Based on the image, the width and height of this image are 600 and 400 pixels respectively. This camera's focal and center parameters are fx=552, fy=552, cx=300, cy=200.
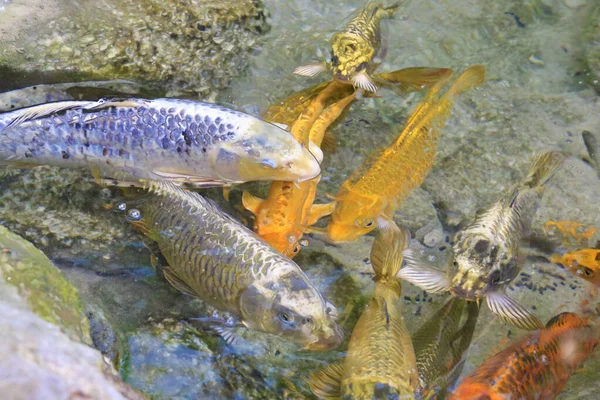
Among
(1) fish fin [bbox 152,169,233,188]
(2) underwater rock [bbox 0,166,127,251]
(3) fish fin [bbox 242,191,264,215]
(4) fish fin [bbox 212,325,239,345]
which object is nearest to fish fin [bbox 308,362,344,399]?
(4) fish fin [bbox 212,325,239,345]

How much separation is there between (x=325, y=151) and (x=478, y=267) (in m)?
1.69

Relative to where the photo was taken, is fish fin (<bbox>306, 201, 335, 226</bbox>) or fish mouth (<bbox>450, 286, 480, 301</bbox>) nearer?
fish mouth (<bbox>450, 286, 480, 301</bbox>)

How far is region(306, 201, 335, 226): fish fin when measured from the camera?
4043 mm

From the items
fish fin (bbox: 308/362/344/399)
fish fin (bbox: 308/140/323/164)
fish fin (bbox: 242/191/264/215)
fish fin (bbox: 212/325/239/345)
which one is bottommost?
fish fin (bbox: 308/362/344/399)

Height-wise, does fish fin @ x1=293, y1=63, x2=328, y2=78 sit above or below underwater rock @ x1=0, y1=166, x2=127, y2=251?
above

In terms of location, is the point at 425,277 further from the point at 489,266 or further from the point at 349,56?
the point at 349,56

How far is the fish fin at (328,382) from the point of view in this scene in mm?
3178

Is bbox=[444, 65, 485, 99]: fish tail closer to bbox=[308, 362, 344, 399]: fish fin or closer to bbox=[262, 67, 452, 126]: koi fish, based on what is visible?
bbox=[262, 67, 452, 126]: koi fish

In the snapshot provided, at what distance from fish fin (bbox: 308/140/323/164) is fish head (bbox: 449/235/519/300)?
125cm

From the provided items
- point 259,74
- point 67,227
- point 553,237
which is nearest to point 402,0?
point 259,74

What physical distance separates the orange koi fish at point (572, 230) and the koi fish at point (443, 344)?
102cm

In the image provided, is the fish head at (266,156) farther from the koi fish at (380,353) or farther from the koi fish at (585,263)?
the koi fish at (585,263)

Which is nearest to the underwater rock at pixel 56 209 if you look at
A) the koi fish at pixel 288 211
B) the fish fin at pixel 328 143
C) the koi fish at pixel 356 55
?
the koi fish at pixel 288 211

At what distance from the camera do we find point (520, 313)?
11.6 ft
